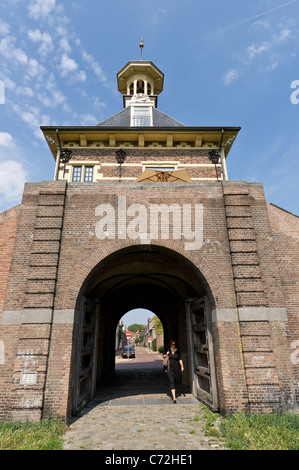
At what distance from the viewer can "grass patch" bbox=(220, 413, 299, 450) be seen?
462 centimetres

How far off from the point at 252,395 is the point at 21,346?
5.96 m

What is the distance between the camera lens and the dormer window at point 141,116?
17.1 meters

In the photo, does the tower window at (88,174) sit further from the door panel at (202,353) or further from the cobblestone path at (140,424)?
the cobblestone path at (140,424)

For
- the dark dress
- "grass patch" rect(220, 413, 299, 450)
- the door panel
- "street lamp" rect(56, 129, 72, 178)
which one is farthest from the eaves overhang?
"grass patch" rect(220, 413, 299, 450)

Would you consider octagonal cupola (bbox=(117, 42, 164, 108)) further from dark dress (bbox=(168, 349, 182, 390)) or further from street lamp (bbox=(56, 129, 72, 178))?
dark dress (bbox=(168, 349, 182, 390))

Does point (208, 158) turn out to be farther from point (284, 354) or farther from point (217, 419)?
point (217, 419)

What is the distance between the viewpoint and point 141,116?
17.5 metres

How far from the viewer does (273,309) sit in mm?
7207

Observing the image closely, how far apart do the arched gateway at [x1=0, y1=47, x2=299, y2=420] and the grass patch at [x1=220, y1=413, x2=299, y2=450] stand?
41 cm

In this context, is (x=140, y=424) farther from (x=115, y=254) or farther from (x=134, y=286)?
(x=134, y=286)

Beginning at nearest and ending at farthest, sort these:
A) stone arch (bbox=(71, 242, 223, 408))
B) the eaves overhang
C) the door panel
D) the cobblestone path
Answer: the cobblestone path < the door panel < stone arch (bbox=(71, 242, 223, 408)) < the eaves overhang

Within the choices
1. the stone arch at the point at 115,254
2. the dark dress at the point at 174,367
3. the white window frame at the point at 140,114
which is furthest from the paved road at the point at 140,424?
the white window frame at the point at 140,114

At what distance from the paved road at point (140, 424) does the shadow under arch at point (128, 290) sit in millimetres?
861
